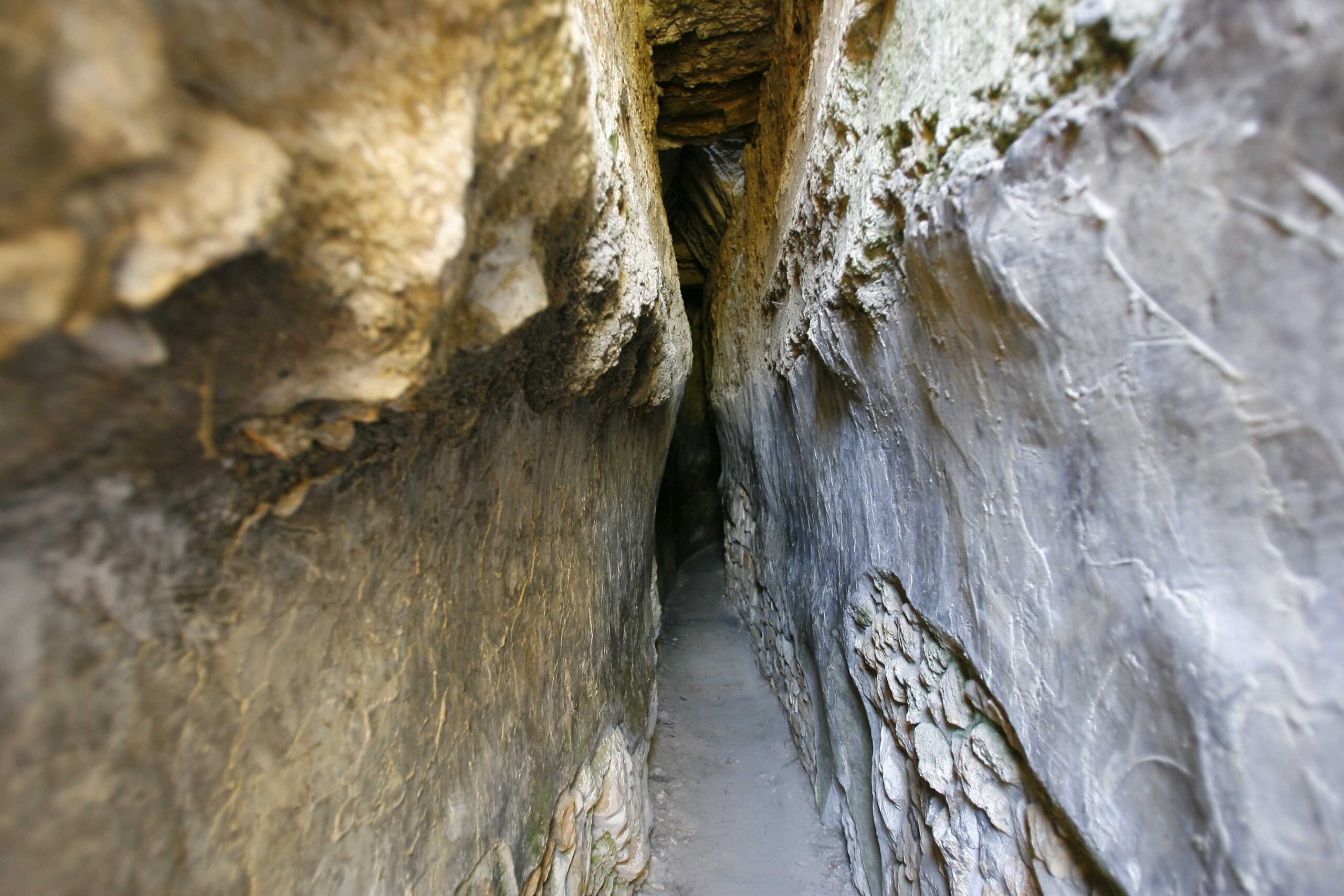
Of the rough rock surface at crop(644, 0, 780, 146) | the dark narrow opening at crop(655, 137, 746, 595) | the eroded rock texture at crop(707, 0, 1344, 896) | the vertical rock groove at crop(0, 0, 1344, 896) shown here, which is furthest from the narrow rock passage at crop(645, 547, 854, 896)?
the rough rock surface at crop(644, 0, 780, 146)

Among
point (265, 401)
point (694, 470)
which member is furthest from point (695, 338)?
point (265, 401)

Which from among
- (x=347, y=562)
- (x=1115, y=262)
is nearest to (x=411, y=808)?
(x=347, y=562)

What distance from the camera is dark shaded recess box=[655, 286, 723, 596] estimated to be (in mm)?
7492

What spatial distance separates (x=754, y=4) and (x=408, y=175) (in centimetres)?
305

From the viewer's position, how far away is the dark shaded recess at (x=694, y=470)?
7492 mm

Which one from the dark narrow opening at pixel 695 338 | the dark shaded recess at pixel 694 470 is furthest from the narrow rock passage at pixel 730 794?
the dark shaded recess at pixel 694 470

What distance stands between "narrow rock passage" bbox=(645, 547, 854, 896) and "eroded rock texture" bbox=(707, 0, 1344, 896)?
1006 mm

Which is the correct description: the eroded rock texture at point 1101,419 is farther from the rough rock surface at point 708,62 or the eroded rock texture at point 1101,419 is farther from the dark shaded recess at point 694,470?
the dark shaded recess at point 694,470

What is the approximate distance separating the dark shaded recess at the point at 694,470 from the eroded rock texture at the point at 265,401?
5.90 metres

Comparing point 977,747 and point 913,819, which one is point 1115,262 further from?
point 913,819

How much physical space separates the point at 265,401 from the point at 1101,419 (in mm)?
1357

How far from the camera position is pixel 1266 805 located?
0.83m

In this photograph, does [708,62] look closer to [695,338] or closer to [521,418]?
[521,418]

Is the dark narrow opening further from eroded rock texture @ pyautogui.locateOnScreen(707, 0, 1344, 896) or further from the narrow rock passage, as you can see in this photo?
eroded rock texture @ pyautogui.locateOnScreen(707, 0, 1344, 896)
